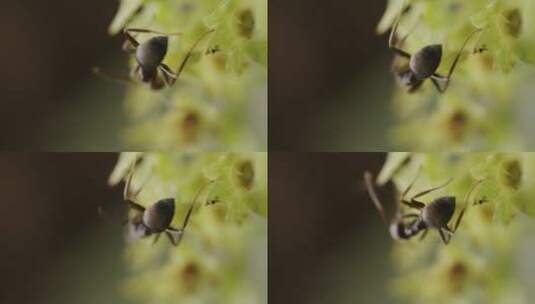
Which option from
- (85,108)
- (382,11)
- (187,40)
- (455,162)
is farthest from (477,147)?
(85,108)

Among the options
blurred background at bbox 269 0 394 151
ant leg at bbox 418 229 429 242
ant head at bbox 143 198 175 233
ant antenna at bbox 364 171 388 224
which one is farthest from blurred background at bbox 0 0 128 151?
ant leg at bbox 418 229 429 242

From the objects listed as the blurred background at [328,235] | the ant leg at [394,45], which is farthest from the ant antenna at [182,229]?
the ant leg at [394,45]

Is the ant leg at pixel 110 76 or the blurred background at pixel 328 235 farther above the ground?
the ant leg at pixel 110 76

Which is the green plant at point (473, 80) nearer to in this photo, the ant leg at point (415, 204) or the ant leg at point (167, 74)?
the ant leg at point (415, 204)

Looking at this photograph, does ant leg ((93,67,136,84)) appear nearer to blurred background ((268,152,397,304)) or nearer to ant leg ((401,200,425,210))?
blurred background ((268,152,397,304))

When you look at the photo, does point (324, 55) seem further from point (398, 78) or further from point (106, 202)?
point (106, 202)

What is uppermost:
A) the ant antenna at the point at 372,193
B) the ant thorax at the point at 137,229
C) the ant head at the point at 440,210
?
the ant antenna at the point at 372,193

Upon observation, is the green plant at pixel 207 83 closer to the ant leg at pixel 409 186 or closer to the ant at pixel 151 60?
the ant at pixel 151 60
